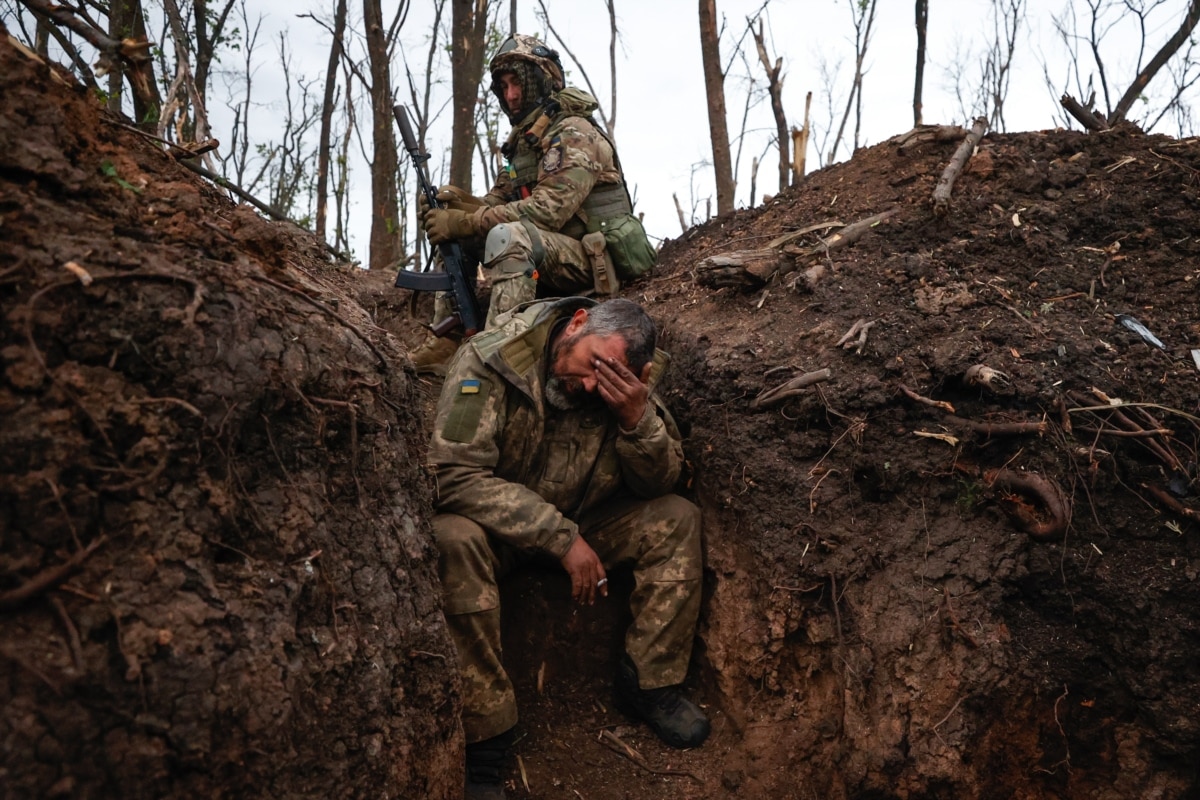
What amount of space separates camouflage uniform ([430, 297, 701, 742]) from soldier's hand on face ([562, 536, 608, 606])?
0.05 metres

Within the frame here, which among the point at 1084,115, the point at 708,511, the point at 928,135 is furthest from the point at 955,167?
the point at 708,511

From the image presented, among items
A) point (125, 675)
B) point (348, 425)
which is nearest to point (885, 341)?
point (348, 425)

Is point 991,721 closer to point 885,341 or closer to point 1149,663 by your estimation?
point 1149,663

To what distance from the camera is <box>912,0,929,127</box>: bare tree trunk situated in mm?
8625

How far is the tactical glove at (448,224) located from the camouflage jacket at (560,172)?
6cm

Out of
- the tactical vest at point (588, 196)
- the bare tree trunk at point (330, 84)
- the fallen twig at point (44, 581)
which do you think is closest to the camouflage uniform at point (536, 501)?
the fallen twig at point (44, 581)

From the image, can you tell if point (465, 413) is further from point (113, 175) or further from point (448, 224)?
point (448, 224)

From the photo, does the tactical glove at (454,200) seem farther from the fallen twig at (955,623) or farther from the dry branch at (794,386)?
the fallen twig at (955,623)

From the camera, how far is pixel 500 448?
361 centimetres

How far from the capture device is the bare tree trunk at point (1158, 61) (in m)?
7.74

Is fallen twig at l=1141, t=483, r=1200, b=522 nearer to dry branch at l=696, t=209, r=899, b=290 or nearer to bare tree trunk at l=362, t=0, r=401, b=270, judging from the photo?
dry branch at l=696, t=209, r=899, b=290

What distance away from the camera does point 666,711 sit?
12.2ft

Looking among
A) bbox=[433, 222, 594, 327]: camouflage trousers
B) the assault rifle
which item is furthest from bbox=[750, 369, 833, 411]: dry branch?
the assault rifle

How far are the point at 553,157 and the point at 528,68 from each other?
79 centimetres
